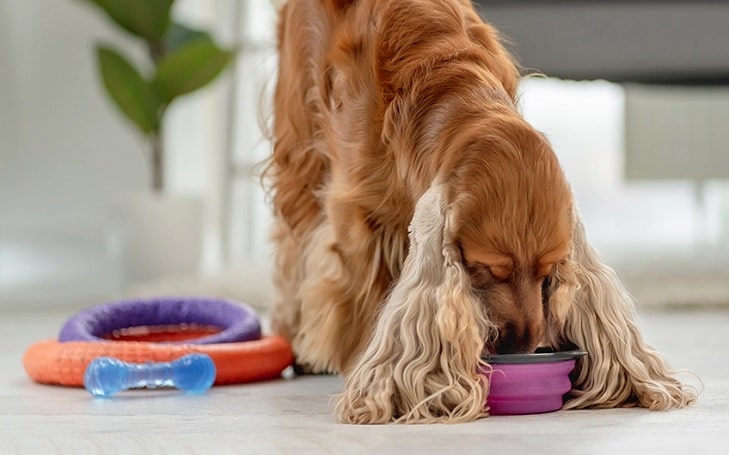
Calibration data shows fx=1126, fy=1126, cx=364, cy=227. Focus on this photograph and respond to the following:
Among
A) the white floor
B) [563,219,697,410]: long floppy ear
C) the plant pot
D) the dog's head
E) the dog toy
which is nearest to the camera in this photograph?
the white floor

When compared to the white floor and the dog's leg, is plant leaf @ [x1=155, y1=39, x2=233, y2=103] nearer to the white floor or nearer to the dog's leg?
the dog's leg

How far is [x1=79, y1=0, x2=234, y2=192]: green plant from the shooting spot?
157 inches

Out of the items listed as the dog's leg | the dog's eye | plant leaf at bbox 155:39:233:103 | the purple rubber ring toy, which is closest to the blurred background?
plant leaf at bbox 155:39:233:103

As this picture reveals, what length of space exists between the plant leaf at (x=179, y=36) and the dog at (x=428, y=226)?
7.10ft

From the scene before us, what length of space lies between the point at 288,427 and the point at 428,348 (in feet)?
0.75

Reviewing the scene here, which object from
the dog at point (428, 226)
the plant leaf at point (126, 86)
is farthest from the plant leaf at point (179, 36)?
the dog at point (428, 226)

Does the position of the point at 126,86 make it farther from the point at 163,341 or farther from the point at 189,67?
the point at 163,341

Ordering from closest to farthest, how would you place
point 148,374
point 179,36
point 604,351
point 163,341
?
point 604,351 < point 148,374 < point 163,341 < point 179,36

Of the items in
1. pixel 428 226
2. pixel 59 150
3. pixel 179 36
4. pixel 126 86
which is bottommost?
pixel 428 226

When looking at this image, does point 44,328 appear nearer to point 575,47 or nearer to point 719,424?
point 575,47

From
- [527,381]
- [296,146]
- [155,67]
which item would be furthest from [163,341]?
[155,67]

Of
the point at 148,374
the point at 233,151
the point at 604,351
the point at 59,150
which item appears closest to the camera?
the point at 604,351

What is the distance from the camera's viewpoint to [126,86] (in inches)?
158

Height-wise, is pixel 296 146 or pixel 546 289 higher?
pixel 296 146
